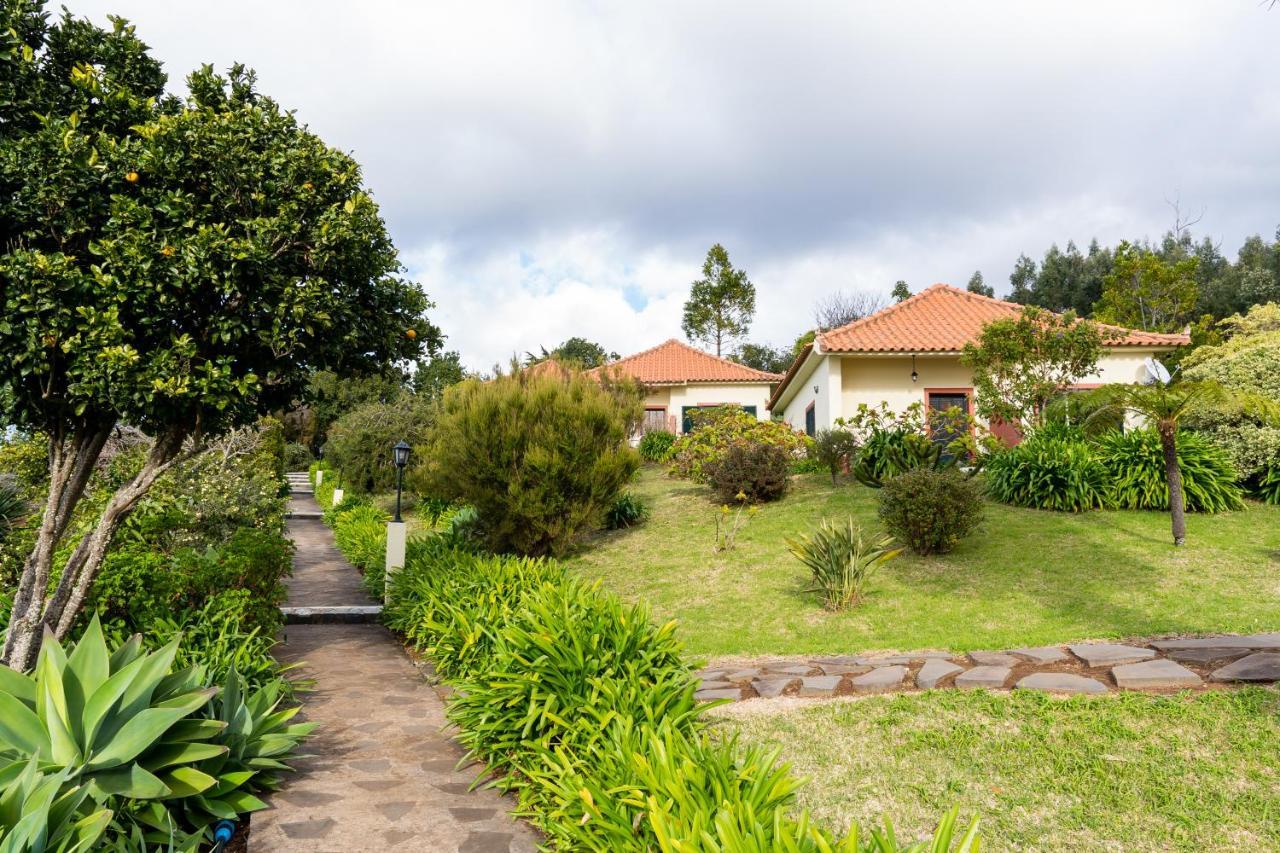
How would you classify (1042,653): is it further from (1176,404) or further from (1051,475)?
(1051,475)

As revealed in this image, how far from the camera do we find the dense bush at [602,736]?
2.84 meters

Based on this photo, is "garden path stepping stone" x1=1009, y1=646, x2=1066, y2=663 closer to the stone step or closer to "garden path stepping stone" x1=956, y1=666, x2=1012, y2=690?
"garden path stepping stone" x1=956, y1=666, x2=1012, y2=690

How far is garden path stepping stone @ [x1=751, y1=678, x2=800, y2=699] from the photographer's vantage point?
18.4 ft

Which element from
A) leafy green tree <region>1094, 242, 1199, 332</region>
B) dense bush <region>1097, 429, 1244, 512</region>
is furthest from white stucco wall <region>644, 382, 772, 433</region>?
dense bush <region>1097, 429, 1244, 512</region>

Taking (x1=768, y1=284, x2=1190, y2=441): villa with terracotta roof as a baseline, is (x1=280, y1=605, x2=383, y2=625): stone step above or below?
below

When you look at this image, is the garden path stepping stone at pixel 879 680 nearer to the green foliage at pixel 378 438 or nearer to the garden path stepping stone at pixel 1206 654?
the garden path stepping stone at pixel 1206 654

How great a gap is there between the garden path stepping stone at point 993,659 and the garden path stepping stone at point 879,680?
59cm

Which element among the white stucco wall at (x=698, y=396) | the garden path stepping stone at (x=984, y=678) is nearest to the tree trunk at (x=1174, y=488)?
the garden path stepping stone at (x=984, y=678)

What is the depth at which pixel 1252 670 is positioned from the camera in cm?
493

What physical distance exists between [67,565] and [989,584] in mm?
8506

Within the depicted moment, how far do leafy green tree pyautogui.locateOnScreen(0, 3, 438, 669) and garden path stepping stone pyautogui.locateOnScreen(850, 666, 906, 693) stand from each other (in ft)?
14.9

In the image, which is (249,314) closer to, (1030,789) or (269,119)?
(269,119)

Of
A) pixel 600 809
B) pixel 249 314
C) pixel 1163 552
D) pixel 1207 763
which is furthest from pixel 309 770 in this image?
pixel 1163 552

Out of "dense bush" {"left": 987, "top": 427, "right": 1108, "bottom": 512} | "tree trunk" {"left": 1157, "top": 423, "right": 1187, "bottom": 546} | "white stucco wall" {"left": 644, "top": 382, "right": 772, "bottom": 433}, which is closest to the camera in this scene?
"tree trunk" {"left": 1157, "top": 423, "right": 1187, "bottom": 546}
